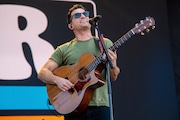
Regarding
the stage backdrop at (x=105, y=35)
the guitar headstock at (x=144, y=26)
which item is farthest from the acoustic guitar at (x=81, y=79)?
the stage backdrop at (x=105, y=35)

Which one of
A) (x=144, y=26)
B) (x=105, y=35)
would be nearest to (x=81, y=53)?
(x=144, y=26)

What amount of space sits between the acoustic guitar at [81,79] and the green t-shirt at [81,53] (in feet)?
0.12

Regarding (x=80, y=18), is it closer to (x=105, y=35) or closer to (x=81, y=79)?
(x=81, y=79)

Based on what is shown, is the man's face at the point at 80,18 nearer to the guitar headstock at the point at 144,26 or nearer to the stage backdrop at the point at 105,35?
the guitar headstock at the point at 144,26

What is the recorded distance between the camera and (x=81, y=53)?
2840 mm

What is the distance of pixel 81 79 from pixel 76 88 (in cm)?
7

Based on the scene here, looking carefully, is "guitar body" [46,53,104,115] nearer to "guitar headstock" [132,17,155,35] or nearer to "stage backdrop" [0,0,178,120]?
"guitar headstock" [132,17,155,35]

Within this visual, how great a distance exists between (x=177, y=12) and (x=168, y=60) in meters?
0.54

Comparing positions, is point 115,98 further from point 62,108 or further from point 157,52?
point 62,108

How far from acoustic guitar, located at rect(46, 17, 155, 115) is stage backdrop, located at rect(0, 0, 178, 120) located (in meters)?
0.65

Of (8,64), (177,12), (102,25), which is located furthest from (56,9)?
(177,12)

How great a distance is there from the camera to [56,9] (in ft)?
12.9

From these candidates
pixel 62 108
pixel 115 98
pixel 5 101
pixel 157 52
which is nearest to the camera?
pixel 62 108

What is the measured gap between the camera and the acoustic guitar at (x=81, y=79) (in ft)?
8.84
